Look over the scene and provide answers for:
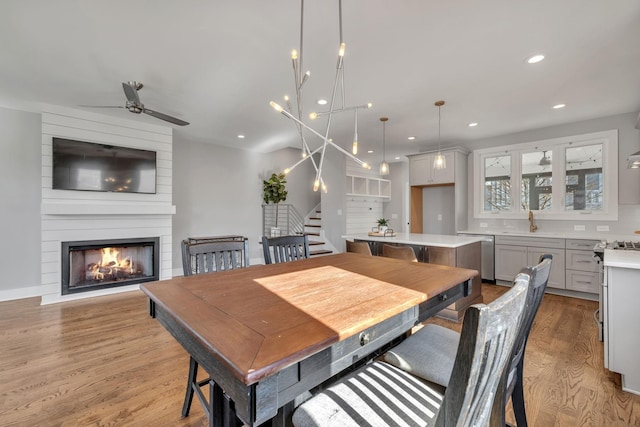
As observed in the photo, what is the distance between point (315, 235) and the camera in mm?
6551

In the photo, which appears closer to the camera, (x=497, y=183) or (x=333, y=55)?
(x=333, y=55)

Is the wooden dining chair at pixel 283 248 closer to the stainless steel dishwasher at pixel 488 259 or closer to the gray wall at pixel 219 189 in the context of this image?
the stainless steel dishwasher at pixel 488 259

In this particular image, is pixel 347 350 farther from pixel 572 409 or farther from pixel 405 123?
pixel 405 123

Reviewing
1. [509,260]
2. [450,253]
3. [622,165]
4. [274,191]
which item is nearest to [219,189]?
[274,191]

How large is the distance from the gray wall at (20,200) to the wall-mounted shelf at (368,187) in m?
5.17

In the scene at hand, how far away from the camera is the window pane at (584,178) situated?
4.07m

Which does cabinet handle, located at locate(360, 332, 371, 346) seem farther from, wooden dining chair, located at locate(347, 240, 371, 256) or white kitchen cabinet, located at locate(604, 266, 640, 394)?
wooden dining chair, located at locate(347, 240, 371, 256)

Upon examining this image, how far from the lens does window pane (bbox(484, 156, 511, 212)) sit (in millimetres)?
4895

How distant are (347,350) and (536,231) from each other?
5.02 metres

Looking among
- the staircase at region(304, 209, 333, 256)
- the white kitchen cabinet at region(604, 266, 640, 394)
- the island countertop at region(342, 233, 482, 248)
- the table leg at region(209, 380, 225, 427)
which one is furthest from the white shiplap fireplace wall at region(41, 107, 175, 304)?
the white kitchen cabinet at region(604, 266, 640, 394)

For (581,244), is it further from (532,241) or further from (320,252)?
(320,252)

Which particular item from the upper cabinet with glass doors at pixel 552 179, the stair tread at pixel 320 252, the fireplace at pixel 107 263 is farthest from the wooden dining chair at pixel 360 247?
the fireplace at pixel 107 263

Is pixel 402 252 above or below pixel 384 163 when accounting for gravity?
below

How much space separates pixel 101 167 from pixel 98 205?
55 cm
